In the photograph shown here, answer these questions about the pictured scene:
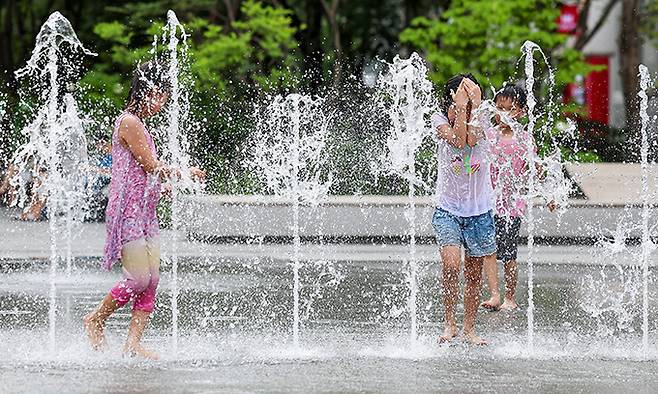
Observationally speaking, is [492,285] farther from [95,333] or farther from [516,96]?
[95,333]

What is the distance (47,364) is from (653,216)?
36.6 feet

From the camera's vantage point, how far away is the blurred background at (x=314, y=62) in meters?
24.0

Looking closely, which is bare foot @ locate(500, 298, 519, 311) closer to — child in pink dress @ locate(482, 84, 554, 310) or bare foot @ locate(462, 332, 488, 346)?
child in pink dress @ locate(482, 84, 554, 310)

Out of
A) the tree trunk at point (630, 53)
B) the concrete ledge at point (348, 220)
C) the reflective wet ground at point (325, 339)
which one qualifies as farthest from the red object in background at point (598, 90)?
the reflective wet ground at point (325, 339)

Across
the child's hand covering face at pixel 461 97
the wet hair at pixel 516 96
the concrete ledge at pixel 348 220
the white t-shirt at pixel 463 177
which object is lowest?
the concrete ledge at pixel 348 220

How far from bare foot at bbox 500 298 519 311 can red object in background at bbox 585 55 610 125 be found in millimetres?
26453

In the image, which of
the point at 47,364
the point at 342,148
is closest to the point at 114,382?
the point at 47,364

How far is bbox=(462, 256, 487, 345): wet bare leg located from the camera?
9.06m

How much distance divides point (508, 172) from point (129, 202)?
3.28m

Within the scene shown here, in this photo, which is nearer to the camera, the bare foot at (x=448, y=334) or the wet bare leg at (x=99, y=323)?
the wet bare leg at (x=99, y=323)

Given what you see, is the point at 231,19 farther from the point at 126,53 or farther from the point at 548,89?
the point at 548,89

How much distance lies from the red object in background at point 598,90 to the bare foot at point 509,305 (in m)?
26.5

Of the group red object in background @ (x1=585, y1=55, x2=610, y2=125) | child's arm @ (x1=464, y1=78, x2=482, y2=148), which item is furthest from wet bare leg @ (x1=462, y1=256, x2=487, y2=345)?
red object in background @ (x1=585, y1=55, x2=610, y2=125)

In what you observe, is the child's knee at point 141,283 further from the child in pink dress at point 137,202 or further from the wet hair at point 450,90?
the wet hair at point 450,90
